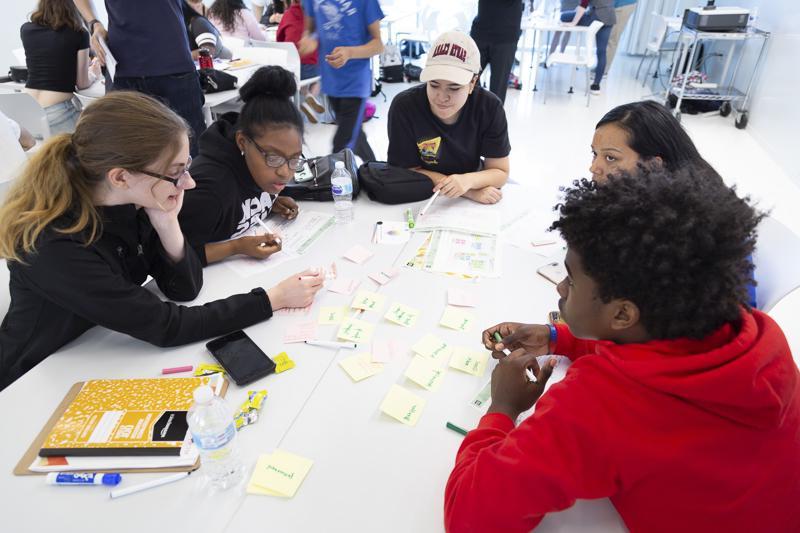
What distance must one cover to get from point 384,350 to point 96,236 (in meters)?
0.73

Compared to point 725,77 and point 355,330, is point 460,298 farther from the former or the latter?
point 725,77

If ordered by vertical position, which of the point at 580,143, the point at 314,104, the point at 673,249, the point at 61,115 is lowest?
the point at 580,143

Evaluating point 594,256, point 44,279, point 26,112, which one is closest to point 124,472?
point 44,279

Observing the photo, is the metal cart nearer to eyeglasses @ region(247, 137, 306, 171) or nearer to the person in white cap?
the person in white cap

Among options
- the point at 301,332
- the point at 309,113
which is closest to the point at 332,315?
the point at 301,332

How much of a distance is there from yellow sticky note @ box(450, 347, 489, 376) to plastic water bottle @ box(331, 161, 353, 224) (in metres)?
0.82

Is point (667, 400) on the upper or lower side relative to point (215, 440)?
upper

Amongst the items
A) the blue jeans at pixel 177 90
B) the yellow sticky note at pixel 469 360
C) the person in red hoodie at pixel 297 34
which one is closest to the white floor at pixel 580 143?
the person in red hoodie at pixel 297 34

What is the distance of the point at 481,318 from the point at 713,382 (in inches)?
27.6

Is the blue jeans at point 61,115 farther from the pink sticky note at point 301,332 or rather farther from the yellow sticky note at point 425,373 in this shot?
the yellow sticky note at point 425,373

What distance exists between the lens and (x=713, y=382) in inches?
26.0

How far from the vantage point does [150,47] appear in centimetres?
259

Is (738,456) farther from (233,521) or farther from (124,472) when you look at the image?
(124,472)

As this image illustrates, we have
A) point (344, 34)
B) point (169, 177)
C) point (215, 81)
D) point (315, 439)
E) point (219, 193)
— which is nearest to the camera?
point (315, 439)
